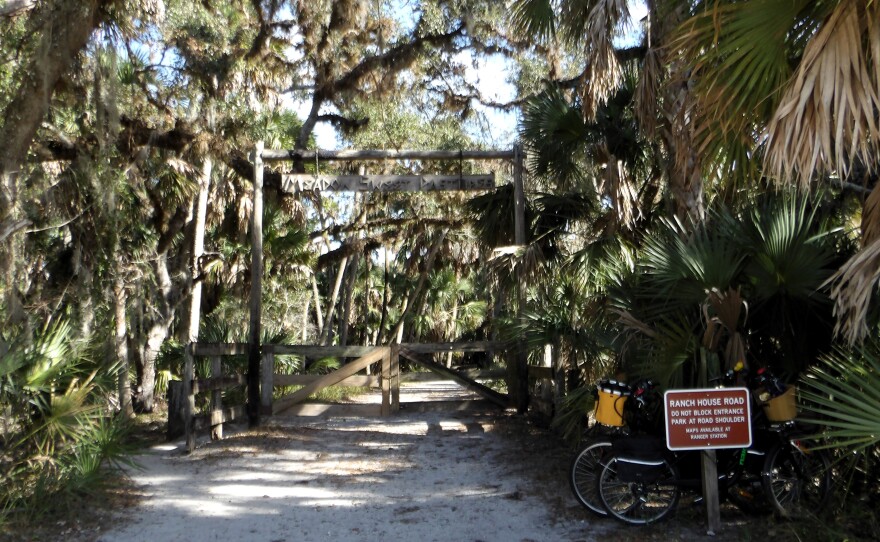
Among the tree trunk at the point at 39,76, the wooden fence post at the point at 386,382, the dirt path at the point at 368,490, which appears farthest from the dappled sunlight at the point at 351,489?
the tree trunk at the point at 39,76

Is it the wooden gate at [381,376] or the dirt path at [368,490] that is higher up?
the wooden gate at [381,376]

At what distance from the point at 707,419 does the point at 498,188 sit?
7.34m

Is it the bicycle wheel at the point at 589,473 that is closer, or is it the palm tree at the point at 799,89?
the palm tree at the point at 799,89

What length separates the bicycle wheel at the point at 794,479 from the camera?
613cm

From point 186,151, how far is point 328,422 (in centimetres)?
478

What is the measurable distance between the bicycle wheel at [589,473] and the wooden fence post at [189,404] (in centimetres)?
518

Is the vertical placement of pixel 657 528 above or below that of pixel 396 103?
below

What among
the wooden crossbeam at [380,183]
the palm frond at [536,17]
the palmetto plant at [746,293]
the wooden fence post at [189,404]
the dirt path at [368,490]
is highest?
the palm frond at [536,17]

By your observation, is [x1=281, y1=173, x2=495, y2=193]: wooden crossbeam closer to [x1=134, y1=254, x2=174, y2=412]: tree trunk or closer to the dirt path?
[x1=134, y1=254, x2=174, y2=412]: tree trunk

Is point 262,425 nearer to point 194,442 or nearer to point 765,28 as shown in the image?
point 194,442

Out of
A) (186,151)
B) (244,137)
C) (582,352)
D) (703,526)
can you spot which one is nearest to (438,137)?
(244,137)

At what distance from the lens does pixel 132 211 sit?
1329 centimetres

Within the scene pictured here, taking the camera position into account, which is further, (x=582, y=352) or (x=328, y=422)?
(x=328, y=422)

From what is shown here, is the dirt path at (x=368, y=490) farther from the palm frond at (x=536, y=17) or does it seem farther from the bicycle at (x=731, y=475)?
the palm frond at (x=536, y=17)
